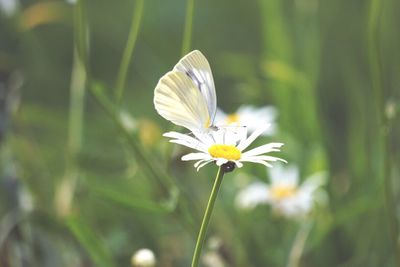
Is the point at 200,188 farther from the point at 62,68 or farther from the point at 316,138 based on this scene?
the point at 62,68

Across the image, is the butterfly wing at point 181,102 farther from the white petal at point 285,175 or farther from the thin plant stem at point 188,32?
the white petal at point 285,175

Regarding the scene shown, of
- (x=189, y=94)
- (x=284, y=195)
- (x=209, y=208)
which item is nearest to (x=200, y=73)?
(x=189, y=94)

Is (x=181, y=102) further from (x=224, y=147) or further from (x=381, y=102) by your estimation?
(x=381, y=102)

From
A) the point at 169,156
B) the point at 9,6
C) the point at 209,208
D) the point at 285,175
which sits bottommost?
the point at 209,208

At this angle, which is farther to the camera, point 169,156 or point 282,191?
point 282,191

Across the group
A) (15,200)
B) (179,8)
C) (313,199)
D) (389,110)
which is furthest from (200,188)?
(179,8)

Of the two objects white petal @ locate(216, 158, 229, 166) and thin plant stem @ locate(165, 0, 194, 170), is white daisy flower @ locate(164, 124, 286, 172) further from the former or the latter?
thin plant stem @ locate(165, 0, 194, 170)
